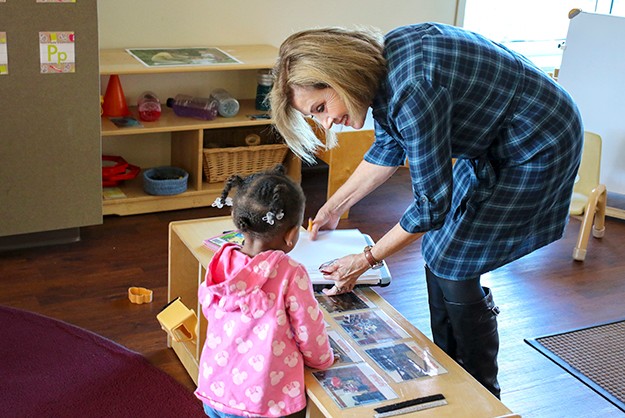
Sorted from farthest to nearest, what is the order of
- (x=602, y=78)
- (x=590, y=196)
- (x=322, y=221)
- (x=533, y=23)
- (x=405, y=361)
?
1. (x=533, y=23)
2. (x=602, y=78)
3. (x=590, y=196)
4. (x=322, y=221)
5. (x=405, y=361)

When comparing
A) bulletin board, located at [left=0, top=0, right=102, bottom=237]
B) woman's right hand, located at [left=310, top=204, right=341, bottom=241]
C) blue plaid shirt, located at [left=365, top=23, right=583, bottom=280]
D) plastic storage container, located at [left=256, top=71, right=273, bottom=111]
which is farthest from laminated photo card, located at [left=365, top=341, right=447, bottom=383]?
plastic storage container, located at [left=256, top=71, right=273, bottom=111]

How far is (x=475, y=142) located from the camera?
182 cm

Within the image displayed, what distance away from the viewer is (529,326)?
2.95 m

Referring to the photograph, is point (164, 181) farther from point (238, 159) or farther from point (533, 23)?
point (533, 23)

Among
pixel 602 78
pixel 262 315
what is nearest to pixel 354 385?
pixel 262 315

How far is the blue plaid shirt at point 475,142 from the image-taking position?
1.68m

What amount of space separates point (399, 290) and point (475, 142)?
4.60ft

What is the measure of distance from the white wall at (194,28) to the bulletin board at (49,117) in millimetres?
661

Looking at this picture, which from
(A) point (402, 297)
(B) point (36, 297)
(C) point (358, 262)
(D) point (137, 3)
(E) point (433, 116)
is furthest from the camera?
(D) point (137, 3)

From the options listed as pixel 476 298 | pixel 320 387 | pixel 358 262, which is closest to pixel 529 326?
pixel 476 298

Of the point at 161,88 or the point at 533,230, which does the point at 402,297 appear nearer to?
the point at 533,230

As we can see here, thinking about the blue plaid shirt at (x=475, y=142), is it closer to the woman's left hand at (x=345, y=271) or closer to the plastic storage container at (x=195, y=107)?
the woman's left hand at (x=345, y=271)

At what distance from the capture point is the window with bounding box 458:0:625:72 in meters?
4.68

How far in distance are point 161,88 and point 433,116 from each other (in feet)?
7.87
